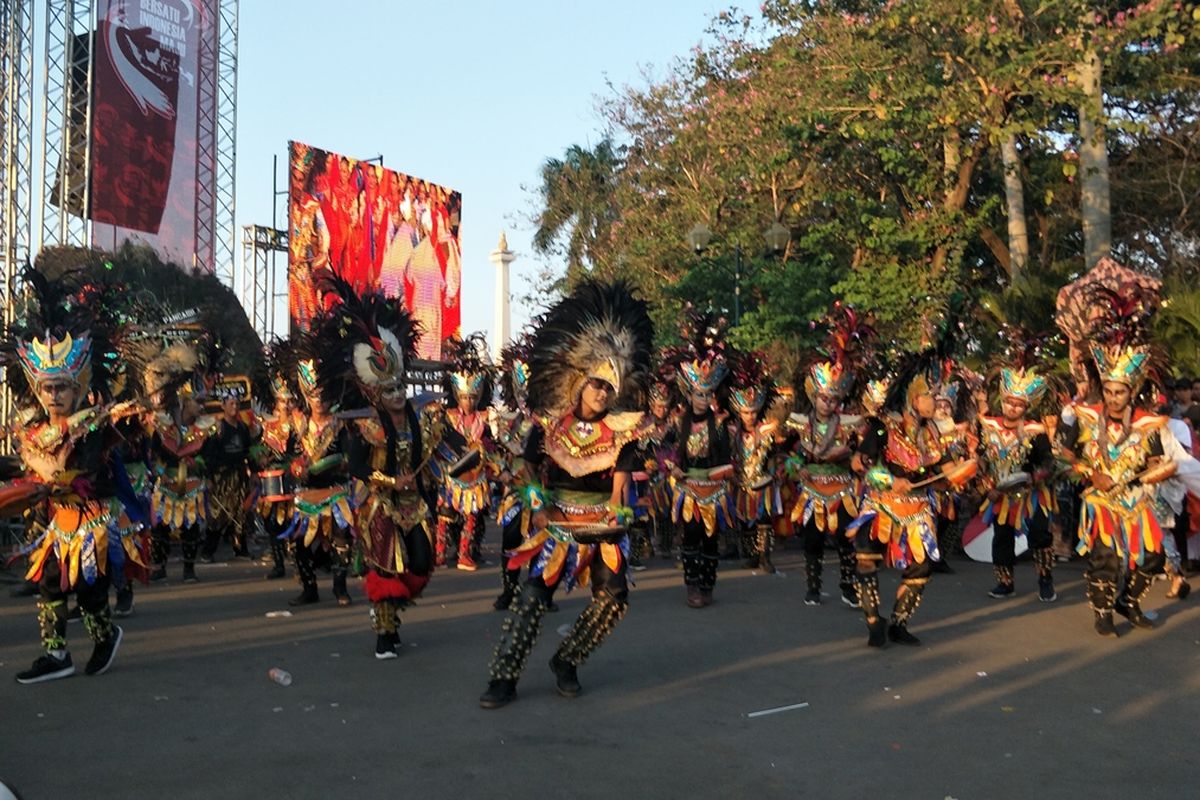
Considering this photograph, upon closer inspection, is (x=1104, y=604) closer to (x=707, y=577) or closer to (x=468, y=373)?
(x=707, y=577)

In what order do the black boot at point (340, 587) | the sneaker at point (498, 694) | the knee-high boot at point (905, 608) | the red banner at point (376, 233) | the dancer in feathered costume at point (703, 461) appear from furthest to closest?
the red banner at point (376, 233) → the dancer in feathered costume at point (703, 461) → the black boot at point (340, 587) → the knee-high boot at point (905, 608) → the sneaker at point (498, 694)

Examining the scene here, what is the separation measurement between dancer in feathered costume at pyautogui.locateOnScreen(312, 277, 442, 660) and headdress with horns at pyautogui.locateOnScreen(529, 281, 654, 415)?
3.96 feet

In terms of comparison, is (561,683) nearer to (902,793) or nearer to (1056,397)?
(902,793)

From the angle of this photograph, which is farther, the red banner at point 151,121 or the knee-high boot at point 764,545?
the red banner at point 151,121

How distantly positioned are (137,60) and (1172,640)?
28.3m

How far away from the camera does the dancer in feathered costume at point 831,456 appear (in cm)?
945

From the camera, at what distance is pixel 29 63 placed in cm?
2241

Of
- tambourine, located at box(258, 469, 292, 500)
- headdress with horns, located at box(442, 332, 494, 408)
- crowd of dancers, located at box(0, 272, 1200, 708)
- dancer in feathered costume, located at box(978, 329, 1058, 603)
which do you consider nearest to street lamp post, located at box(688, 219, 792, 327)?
headdress with horns, located at box(442, 332, 494, 408)

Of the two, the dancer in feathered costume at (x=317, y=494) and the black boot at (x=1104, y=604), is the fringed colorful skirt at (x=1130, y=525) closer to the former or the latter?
the black boot at (x=1104, y=604)

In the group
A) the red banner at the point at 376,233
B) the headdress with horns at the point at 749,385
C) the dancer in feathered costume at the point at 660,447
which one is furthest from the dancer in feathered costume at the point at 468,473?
the red banner at the point at 376,233

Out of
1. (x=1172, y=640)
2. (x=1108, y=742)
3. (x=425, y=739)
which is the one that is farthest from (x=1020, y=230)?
(x=425, y=739)

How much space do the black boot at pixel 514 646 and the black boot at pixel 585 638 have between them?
0.24 m

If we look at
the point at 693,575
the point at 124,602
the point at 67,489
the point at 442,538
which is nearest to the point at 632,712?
the point at 67,489

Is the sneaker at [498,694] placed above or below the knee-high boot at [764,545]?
below
